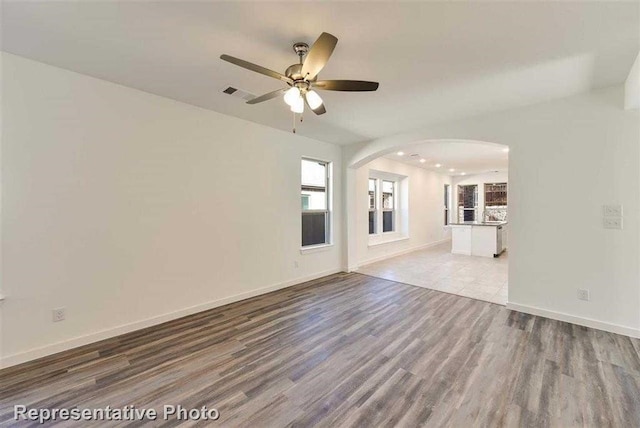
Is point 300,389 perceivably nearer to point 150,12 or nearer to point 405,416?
point 405,416

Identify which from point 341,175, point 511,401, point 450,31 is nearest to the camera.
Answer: point 511,401

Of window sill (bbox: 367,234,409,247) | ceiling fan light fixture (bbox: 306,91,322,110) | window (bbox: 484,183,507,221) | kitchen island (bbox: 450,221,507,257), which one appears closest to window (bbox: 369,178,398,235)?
window sill (bbox: 367,234,409,247)

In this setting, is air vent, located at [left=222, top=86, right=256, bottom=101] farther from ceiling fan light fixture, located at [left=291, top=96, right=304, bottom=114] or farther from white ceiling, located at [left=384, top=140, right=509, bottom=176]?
white ceiling, located at [left=384, top=140, right=509, bottom=176]

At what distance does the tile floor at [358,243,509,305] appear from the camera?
14.1ft

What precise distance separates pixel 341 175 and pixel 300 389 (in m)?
4.20

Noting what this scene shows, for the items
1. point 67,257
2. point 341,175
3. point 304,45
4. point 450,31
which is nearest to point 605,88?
point 450,31

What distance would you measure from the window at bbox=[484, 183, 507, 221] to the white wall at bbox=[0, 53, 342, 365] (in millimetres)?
9480

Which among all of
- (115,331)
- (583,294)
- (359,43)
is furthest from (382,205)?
(115,331)

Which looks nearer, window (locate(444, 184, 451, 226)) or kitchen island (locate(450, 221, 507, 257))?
kitchen island (locate(450, 221, 507, 257))

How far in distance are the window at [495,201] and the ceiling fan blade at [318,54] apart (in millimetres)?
10499

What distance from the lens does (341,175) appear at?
218 inches

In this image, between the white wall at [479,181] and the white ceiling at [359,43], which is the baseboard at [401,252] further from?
the white ceiling at [359,43]

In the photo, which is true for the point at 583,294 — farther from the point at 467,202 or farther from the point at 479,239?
the point at 467,202

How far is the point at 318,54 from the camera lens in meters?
1.79
